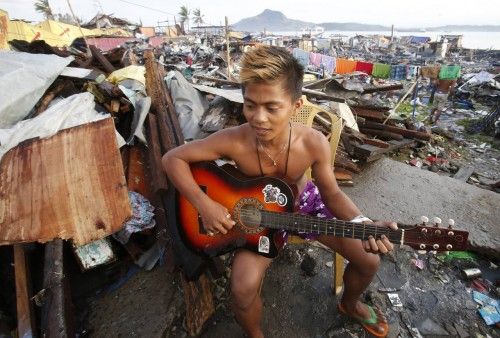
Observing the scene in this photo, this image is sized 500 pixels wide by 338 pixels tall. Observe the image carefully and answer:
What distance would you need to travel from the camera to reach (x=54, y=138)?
8.19 feet

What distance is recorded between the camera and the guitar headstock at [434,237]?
1557 millimetres

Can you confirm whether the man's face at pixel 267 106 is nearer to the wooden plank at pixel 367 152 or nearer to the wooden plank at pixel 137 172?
the wooden plank at pixel 137 172

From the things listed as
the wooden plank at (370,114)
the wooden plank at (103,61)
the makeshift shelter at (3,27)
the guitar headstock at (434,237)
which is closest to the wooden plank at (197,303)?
the guitar headstock at (434,237)

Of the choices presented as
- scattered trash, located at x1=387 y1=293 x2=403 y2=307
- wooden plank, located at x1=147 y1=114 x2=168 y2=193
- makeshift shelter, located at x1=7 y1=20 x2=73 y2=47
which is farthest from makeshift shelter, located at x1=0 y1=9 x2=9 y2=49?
scattered trash, located at x1=387 y1=293 x2=403 y2=307

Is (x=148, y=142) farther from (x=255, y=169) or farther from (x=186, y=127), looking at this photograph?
(x=255, y=169)

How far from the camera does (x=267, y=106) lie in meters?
1.86

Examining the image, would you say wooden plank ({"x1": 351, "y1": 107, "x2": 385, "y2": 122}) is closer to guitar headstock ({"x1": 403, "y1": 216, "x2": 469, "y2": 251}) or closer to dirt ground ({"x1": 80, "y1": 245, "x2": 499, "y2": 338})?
dirt ground ({"x1": 80, "y1": 245, "x2": 499, "y2": 338})

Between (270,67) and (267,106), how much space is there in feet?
0.81

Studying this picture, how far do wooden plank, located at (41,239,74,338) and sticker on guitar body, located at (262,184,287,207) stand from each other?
1.64 metres

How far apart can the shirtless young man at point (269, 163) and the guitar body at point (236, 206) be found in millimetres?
83

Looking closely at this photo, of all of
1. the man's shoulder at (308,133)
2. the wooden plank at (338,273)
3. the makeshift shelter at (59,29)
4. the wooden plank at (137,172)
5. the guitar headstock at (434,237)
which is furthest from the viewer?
the makeshift shelter at (59,29)

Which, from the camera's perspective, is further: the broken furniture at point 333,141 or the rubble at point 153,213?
the broken furniture at point 333,141

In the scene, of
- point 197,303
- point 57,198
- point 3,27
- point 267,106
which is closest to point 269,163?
point 267,106

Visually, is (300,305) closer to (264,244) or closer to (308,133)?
(264,244)
